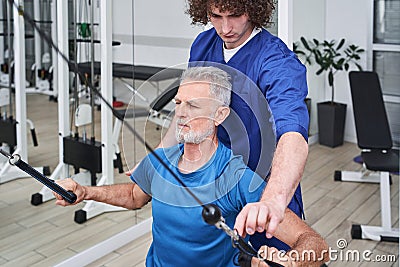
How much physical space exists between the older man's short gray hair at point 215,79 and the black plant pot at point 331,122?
354 centimetres

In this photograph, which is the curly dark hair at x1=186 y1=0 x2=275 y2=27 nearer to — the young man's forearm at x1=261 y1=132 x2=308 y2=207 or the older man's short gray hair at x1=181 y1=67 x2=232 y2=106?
the older man's short gray hair at x1=181 y1=67 x2=232 y2=106

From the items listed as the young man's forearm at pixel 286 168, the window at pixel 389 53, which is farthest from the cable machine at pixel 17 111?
the window at pixel 389 53

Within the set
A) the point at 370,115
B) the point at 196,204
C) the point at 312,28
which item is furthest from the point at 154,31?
the point at 312,28

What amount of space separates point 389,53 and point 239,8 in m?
3.74

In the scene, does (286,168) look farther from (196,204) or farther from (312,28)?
(312,28)

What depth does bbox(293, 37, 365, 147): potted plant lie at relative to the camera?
15.7ft

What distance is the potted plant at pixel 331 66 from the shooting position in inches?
188

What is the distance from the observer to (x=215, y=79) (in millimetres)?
1422

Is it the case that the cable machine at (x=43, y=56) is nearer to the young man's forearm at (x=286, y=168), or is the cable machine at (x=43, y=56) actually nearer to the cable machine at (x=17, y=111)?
the cable machine at (x=17, y=111)

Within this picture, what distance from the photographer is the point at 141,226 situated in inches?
128

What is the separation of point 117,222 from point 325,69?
238 centimetres

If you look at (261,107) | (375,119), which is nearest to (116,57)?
(375,119)

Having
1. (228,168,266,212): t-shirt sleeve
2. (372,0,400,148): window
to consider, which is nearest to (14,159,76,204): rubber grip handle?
(228,168,266,212): t-shirt sleeve

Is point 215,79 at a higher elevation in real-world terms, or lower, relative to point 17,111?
higher
